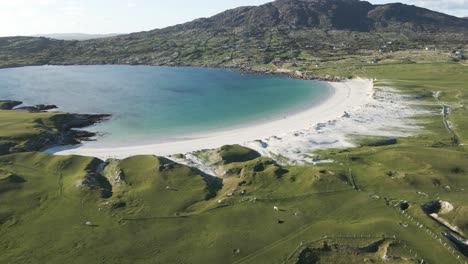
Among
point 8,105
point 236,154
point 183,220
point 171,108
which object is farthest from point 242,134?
point 8,105

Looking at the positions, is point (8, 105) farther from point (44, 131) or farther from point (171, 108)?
point (171, 108)

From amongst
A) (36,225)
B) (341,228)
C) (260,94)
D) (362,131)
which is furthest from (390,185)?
(260,94)

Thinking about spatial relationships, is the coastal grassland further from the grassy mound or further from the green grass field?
the grassy mound

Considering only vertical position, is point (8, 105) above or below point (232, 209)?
above

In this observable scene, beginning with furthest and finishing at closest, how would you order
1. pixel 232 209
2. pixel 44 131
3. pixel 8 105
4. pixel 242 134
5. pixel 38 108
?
pixel 8 105 < pixel 38 108 < pixel 242 134 < pixel 44 131 < pixel 232 209

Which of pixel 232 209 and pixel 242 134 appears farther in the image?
pixel 242 134

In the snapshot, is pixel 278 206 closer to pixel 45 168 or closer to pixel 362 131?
pixel 45 168

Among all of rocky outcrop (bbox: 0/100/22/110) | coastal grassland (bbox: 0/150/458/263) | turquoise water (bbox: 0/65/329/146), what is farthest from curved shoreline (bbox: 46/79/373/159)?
rocky outcrop (bbox: 0/100/22/110)
